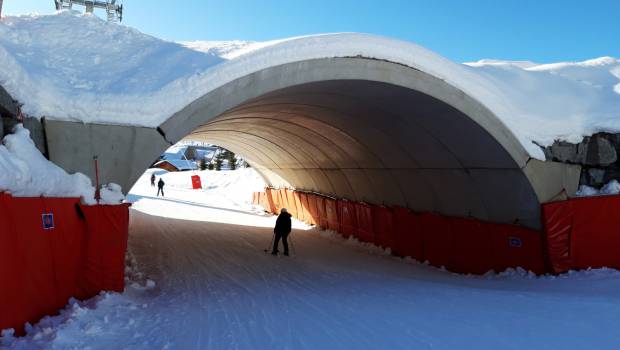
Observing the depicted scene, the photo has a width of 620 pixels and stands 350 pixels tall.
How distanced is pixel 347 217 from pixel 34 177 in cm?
1217

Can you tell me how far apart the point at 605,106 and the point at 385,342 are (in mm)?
9727

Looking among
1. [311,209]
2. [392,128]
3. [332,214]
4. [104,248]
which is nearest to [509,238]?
[392,128]

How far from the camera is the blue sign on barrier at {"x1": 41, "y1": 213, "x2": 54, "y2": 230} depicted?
5625mm

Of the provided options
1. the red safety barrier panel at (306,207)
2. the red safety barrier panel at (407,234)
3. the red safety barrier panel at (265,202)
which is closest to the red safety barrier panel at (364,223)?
the red safety barrier panel at (407,234)

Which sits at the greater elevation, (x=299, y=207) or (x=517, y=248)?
(x=299, y=207)

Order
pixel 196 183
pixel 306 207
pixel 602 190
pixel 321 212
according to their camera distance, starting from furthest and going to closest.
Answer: pixel 196 183, pixel 306 207, pixel 321 212, pixel 602 190

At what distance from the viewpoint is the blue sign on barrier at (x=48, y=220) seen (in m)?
5.62

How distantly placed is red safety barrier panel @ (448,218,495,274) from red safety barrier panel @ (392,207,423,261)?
123 centimetres

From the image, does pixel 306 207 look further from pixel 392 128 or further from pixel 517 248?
pixel 517 248

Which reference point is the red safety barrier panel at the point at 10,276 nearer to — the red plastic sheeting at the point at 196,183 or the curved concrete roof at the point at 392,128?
the curved concrete roof at the point at 392,128

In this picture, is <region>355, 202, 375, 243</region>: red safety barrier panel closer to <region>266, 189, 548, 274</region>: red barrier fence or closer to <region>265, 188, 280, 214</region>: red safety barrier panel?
<region>266, 189, 548, 274</region>: red barrier fence

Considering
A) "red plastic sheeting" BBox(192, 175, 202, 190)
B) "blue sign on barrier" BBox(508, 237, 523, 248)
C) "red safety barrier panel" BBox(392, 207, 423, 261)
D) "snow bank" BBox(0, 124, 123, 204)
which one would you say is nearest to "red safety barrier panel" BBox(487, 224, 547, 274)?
"blue sign on barrier" BBox(508, 237, 523, 248)

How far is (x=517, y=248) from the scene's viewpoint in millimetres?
10523

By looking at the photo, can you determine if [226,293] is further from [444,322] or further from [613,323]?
[613,323]
